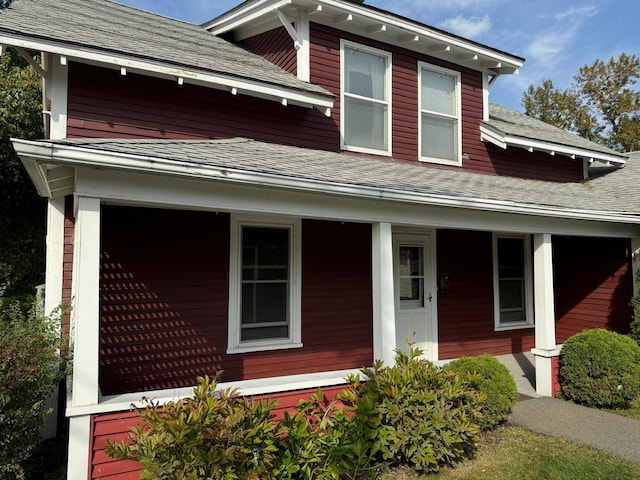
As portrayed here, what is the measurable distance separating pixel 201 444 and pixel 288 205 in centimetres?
240

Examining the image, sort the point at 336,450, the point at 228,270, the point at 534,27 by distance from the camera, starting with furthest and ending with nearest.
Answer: the point at 534,27
the point at 228,270
the point at 336,450

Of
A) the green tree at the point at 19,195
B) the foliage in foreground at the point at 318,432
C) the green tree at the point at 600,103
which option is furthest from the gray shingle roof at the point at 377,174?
the green tree at the point at 600,103

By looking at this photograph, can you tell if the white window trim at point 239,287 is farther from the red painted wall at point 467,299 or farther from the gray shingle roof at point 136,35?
Answer: the red painted wall at point 467,299

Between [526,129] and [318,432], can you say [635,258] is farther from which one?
[318,432]

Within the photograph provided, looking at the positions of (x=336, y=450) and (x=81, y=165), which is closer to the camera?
(x=81, y=165)

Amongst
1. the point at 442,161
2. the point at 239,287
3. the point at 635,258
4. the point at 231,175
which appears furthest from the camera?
the point at 442,161

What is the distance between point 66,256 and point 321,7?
495cm

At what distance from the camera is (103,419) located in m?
3.72

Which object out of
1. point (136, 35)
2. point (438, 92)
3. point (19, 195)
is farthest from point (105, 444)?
point (19, 195)

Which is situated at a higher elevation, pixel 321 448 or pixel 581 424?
pixel 321 448

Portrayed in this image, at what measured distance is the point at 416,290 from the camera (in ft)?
26.4

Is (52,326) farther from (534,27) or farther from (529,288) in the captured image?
(534,27)

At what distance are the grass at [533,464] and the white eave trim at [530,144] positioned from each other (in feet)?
17.6

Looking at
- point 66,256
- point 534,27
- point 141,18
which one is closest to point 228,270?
point 66,256
